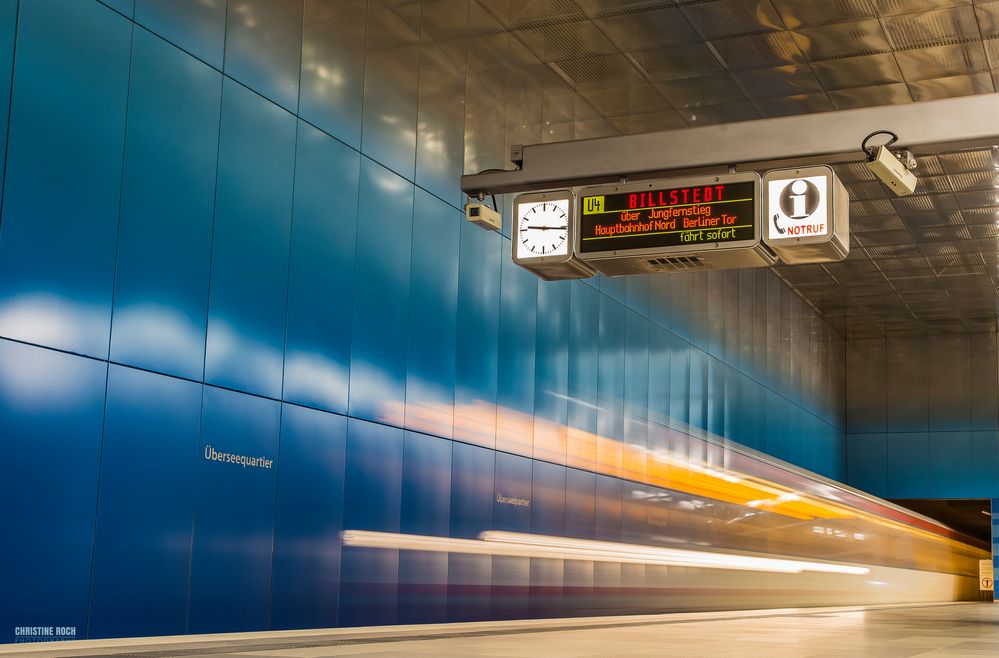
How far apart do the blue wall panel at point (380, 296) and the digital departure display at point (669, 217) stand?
3068 mm

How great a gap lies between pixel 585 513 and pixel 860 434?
2348 cm

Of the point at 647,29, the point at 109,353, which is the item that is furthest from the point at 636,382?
Result: the point at 109,353

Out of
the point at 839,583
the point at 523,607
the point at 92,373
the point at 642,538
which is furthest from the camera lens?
the point at 839,583

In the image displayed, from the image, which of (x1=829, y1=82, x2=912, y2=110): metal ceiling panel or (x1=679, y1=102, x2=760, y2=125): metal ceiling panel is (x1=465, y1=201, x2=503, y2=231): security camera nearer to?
(x1=679, y1=102, x2=760, y2=125): metal ceiling panel

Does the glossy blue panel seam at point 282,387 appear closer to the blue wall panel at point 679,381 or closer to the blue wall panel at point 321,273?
the blue wall panel at point 321,273

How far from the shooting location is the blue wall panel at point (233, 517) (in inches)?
416

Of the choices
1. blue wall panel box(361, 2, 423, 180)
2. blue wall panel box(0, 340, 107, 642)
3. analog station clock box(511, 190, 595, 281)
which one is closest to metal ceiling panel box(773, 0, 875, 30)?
blue wall panel box(361, 2, 423, 180)

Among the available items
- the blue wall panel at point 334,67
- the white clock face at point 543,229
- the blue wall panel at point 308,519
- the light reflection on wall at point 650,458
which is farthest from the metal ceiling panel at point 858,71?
the blue wall panel at point 308,519

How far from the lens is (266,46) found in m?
11.9

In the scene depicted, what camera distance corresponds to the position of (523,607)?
16.5 meters

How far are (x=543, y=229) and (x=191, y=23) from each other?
404 centimetres

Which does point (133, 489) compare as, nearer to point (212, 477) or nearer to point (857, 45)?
point (212, 477)

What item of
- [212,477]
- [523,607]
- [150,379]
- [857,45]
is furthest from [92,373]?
[857,45]

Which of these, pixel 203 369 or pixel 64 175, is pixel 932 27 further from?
pixel 64 175
